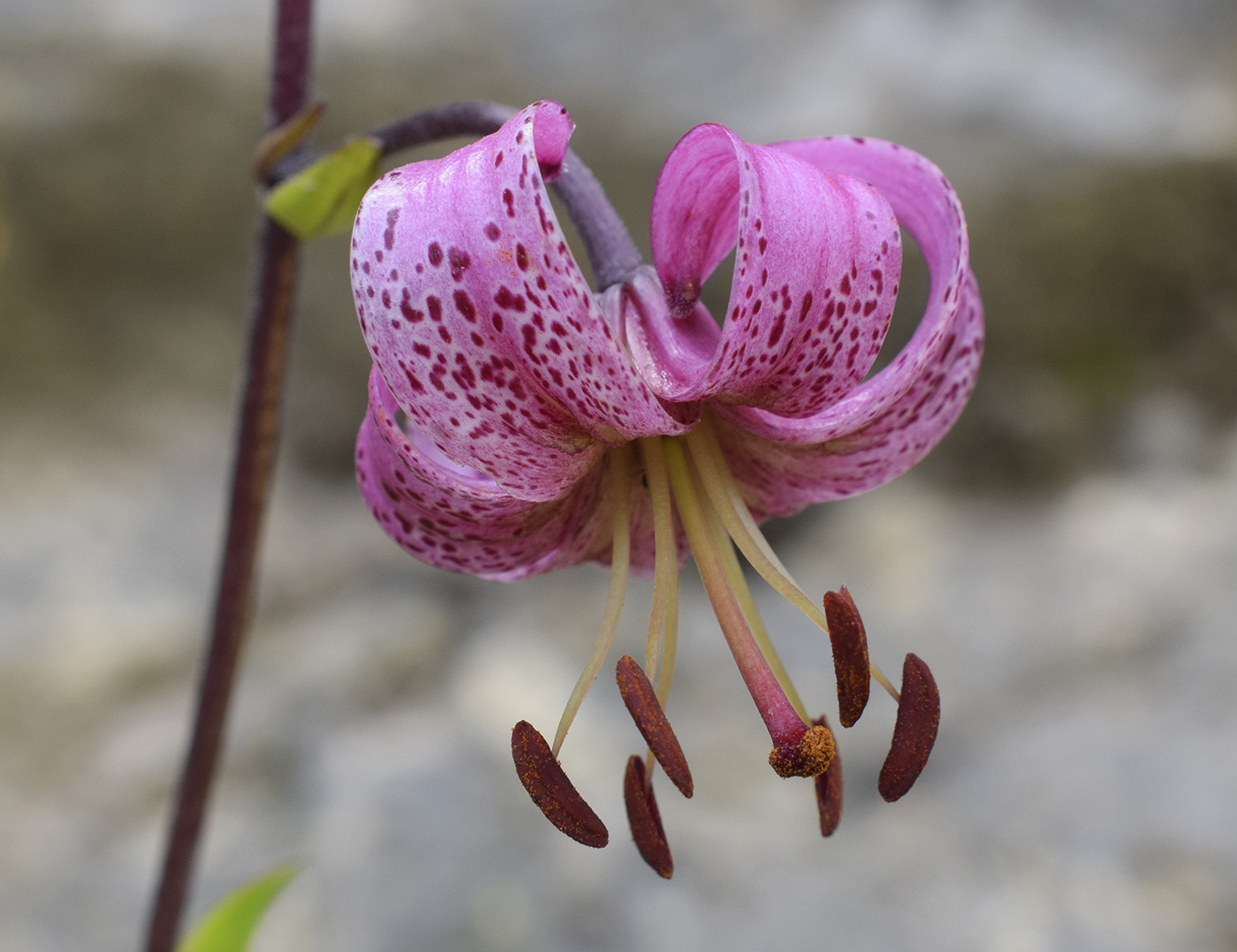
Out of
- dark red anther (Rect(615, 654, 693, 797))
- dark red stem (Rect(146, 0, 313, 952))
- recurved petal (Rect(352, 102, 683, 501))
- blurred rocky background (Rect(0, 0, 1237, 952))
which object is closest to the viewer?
recurved petal (Rect(352, 102, 683, 501))

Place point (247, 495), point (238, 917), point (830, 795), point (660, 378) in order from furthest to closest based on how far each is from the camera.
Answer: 1. point (238, 917)
2. point (247, 495)
3. point (830, 795)
4. point (660, 378)

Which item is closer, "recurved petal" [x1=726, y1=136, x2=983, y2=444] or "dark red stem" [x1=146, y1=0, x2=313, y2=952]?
"recurved petal" [x1=726, y1=136, x2=983, y2=444]

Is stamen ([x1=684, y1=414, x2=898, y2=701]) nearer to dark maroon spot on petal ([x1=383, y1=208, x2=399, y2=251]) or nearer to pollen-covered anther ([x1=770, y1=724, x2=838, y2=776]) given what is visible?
pollen-covered anther ([x1=770, y1=724, x2=838, y2=776])

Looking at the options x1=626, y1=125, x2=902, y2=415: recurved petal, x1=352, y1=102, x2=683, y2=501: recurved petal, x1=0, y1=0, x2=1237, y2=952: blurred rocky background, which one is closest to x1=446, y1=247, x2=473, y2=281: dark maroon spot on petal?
x1=352, y1=102, x2=683, y2=501: recurved petal

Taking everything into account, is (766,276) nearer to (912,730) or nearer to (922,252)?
(922,252)

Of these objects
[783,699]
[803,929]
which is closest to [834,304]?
[783,699]

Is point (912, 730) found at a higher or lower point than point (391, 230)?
lower

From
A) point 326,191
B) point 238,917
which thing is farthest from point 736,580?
point 238,917
